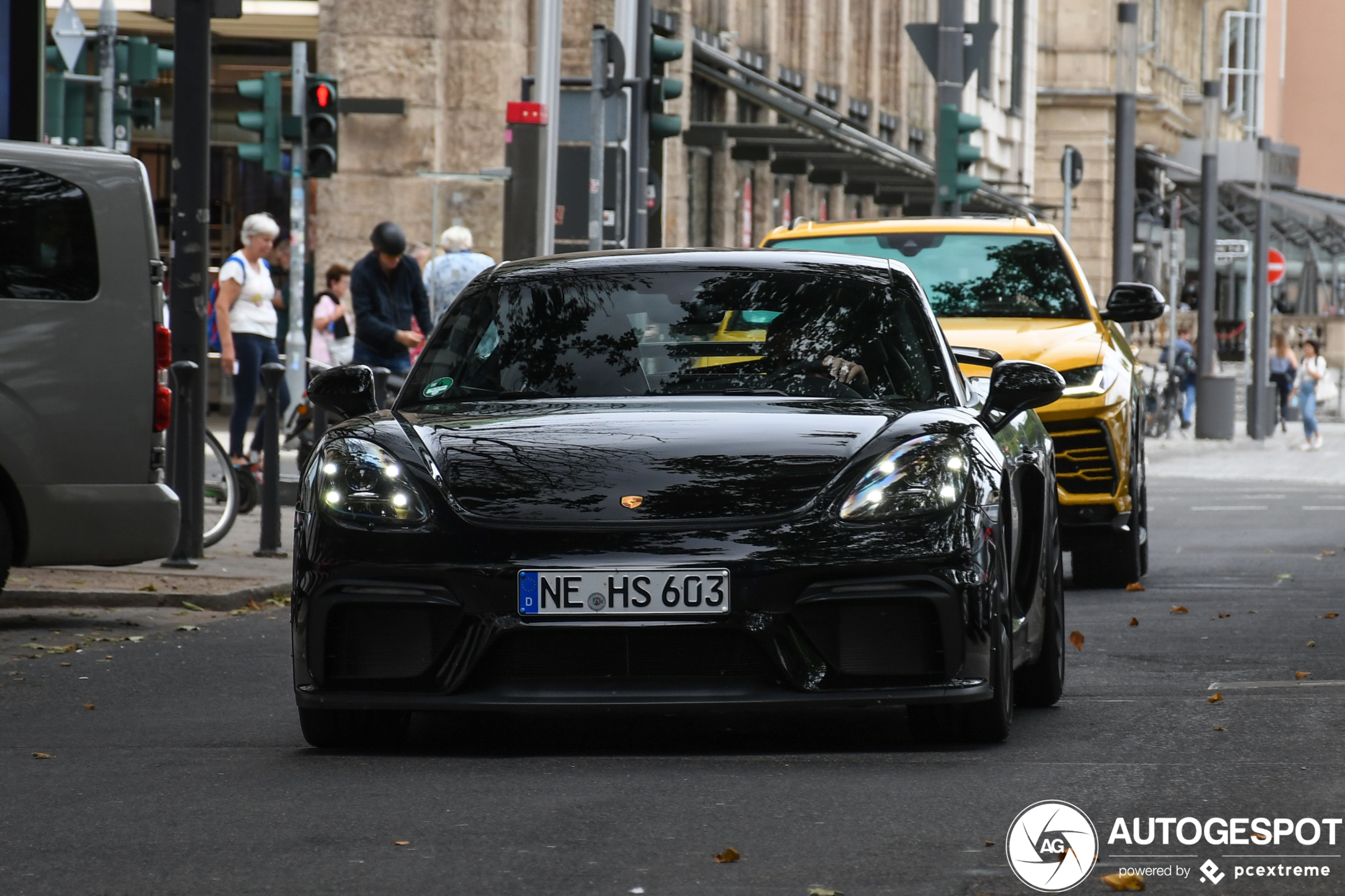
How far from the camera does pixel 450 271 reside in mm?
19797

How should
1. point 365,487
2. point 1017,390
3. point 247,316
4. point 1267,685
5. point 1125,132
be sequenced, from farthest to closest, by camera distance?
point 1125,132 < point 247,316 < point 1267,685 < point 1017,390 < point 365,487

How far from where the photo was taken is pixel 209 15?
12.6 m

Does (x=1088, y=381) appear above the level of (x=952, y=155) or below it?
below

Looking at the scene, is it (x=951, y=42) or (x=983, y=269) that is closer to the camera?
(x=983, y=269)

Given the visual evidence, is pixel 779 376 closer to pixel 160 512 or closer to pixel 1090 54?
pixel 160 512

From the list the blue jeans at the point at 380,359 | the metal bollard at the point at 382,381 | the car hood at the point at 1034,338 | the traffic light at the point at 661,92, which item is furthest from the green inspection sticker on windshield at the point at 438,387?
the traffic light at the point at 661,92

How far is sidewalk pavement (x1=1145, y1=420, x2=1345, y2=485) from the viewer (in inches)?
1125

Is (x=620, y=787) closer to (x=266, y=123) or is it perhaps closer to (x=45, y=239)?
(x=45, y=239)

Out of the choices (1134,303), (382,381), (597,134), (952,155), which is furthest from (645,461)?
(952,155)

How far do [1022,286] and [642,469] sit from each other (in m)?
6.83

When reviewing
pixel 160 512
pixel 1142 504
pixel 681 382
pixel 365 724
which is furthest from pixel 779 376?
pixel 1142 504

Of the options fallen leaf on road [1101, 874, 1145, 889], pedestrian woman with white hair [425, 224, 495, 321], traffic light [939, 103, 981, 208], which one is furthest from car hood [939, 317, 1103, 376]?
traffic light [939, 103, 981, 208]

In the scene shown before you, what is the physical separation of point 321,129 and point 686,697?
591 inches

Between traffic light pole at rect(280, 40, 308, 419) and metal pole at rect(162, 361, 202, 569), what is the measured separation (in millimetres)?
8579
